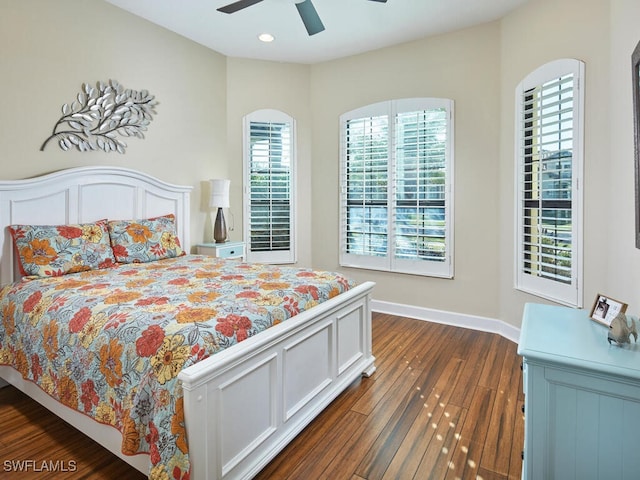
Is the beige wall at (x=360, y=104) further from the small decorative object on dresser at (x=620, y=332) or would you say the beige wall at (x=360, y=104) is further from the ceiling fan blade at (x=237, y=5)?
the ceiling fan blade at (x=237, y=5)

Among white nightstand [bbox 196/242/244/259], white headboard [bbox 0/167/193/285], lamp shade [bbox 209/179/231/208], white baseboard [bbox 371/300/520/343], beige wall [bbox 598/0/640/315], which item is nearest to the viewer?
beige wall [bbox 598/0/640/315]

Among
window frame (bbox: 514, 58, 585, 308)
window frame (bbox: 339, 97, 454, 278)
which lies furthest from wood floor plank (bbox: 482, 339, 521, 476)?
window frame (bbox: 339, 97, 454, 278)

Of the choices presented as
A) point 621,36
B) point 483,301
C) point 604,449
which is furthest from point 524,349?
point 483,301

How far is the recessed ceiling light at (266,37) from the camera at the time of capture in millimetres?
4094

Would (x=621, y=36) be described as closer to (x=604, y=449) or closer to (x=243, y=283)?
(x=604, y=449)

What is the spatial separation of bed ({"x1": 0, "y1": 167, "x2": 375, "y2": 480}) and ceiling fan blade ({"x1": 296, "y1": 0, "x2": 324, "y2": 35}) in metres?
2.00

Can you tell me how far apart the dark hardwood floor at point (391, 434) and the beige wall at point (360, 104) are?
983mm

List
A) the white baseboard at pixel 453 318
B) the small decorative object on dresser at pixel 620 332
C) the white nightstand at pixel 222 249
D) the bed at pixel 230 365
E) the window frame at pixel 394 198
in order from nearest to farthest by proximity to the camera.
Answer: the small decorative object on dresser at pixel 620 332 → the bed at pixel 230 365 → the white baseboard at pixel 453 318 → the window frame at pixel 394 198 → the white nightstand at pixel 222 249

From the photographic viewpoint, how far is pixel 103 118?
11.1 ft

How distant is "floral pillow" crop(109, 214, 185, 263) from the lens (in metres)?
3.14

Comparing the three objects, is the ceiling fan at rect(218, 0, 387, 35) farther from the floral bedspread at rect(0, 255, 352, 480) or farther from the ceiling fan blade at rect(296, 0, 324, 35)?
the floral bedspread at rect(0, 255, 352, 480)

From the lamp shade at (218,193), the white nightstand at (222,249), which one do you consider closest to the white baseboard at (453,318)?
the white nightstand at (222,249)

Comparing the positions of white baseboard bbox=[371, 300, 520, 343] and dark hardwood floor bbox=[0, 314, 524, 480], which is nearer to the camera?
dark hardwood floor bbox=[0, 314, 524, 480]

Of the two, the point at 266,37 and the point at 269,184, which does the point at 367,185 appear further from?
the point at 266,37
